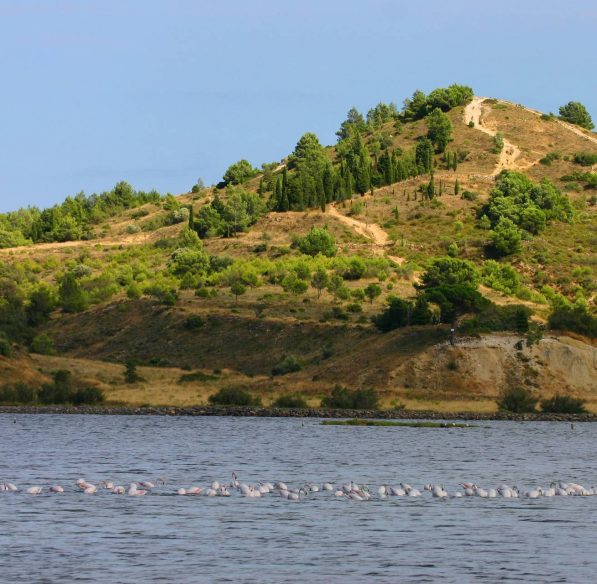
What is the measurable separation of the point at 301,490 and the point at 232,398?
2126 inches

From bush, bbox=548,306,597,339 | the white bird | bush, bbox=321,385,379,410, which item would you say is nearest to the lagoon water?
the white bird

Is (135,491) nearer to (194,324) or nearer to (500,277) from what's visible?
(194,324)

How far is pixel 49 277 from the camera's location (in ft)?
531

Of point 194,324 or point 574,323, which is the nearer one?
point 574,323

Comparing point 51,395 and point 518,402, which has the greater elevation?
point 518,402

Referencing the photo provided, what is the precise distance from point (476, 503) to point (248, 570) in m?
15.4

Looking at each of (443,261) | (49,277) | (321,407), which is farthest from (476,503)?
(49,277)

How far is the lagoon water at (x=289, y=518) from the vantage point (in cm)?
2930

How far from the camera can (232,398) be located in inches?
3807

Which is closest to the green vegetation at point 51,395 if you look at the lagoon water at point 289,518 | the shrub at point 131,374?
the shrub at point 131,374

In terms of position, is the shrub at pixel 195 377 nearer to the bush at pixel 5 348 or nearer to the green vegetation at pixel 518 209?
the bush at pixel 5 348

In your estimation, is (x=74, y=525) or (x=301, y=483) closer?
(x=74, y=525)

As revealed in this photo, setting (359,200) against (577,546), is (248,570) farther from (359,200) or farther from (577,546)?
(359,200)

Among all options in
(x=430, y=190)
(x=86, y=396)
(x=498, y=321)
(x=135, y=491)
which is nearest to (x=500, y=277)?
(x=430, y=190)
